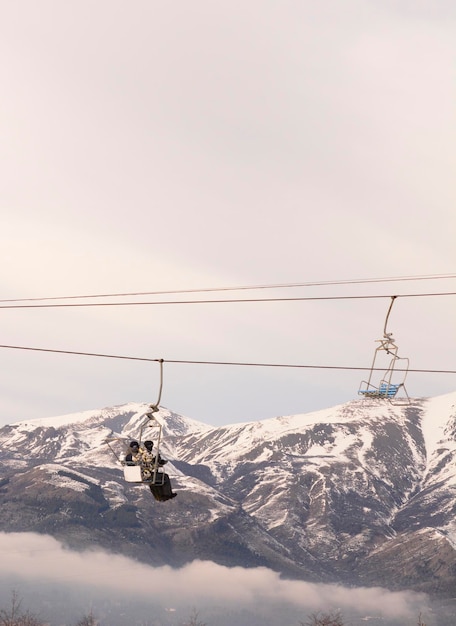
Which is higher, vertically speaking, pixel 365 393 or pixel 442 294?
pixel 442 294

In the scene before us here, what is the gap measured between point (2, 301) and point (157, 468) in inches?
551

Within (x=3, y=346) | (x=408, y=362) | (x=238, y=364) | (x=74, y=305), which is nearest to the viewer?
(x=3, y=346)

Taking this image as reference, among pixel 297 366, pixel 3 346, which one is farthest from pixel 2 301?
pixel 297 366

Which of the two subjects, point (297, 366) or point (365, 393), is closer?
point (297, 366)

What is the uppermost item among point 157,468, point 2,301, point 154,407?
point 2,301

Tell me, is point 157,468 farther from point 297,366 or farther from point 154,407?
point 297,366

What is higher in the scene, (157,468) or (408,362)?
(408,362)

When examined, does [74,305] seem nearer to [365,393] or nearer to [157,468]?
[157,468]

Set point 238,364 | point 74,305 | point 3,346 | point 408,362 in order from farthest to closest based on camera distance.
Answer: point 408,362, point 74,305, point 238,364, point 3,346

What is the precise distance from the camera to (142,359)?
45.7 meters

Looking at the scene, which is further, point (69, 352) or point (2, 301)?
point (2, 301)

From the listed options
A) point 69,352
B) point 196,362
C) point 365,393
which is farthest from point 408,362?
point 69,352

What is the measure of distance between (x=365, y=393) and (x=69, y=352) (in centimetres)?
1783

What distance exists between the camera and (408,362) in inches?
2324
